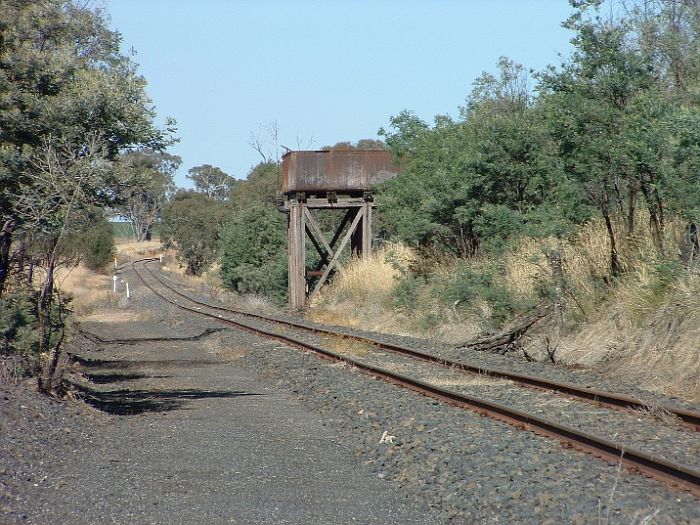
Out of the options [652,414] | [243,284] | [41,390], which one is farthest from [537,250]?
[243,284]

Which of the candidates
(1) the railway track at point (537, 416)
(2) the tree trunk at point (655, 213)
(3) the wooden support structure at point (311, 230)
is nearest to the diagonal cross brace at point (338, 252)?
(3) the wooden support structure at point (311, 230)

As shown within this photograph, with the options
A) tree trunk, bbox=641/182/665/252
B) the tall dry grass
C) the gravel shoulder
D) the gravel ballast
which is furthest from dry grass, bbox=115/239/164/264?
the gravel ballast

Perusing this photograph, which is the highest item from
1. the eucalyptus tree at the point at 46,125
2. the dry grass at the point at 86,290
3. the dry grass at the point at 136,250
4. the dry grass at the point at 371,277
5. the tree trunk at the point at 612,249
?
the eucalyptus tree at the point at 46,125

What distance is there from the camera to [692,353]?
41.1 feet

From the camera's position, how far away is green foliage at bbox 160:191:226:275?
7290 cm

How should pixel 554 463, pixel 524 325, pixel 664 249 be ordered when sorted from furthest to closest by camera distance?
1. pixel 524 325
2. pixel 664 249
3. pixel 554 463

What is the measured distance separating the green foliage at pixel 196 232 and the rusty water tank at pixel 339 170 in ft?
130

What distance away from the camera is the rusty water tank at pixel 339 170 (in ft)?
107

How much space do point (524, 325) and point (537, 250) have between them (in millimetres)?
3213

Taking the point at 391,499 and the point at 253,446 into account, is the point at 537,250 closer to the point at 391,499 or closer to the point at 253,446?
the point at 253,446

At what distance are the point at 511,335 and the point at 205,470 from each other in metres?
10.4

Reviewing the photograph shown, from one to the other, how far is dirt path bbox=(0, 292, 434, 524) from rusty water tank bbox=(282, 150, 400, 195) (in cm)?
1970

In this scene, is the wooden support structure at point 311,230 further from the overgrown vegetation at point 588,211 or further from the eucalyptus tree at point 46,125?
the eucalyptus tree at point 46,125

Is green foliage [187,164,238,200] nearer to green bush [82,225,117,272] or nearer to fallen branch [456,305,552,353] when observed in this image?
green bush [82,225,117,272]
